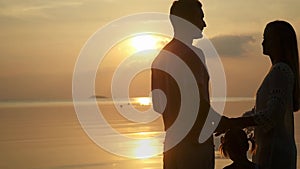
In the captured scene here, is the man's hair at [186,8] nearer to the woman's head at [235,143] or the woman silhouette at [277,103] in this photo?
the woman silhouette at [277,103]

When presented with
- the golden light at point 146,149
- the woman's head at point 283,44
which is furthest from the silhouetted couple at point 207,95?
the golden light at point 146,149

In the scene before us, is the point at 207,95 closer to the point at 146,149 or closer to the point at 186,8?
the point at 186,8

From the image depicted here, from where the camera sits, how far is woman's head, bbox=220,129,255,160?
11.6ft

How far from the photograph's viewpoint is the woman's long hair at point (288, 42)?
140 inches

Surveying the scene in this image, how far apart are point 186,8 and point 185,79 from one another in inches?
16.5

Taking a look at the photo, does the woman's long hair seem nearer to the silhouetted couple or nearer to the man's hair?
the silhouetted couple

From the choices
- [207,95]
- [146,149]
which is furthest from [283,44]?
[146,149]

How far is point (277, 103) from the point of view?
3.51m

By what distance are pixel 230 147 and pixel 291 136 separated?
1.35ft

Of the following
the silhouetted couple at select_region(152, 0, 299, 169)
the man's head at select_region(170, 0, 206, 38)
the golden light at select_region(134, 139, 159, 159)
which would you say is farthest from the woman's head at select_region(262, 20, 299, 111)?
the golden light at select_region(134, 139, 159, 159)

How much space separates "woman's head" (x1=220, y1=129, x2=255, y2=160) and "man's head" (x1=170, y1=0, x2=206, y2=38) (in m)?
0.63

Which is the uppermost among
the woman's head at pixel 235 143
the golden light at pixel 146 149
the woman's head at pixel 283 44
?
the woman's head at pixel 283 44

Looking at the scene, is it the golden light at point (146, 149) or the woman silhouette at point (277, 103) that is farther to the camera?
the golden light at point (146, 149)

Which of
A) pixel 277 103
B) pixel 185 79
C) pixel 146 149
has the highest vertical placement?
pixel 185 79
